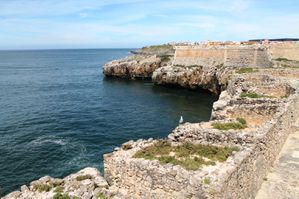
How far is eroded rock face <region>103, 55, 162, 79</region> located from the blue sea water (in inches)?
356

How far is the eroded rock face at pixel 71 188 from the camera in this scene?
15.4 metres

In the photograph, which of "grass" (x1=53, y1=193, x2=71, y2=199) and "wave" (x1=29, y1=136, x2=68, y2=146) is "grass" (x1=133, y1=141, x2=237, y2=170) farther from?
"wave" (x1=29, y1=136, x2=68, y2=146)

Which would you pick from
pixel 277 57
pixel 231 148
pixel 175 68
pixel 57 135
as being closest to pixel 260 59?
pixel 277 57

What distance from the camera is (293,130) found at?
82.5ft

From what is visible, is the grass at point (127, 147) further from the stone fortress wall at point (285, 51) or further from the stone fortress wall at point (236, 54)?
the stone fortress wall at point (285, 51)

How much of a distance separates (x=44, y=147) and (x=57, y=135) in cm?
517

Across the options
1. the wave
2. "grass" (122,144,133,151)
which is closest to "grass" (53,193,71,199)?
"grass" (122,144,133,151)

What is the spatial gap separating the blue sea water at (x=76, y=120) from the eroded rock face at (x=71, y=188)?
45.1 feet

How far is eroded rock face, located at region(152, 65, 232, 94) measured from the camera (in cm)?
6850

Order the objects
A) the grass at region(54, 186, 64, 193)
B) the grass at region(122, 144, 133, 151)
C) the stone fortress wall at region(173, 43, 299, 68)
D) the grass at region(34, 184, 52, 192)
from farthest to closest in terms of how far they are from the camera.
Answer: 1. the stone fortress wall at region(173, 43, 299, 68)
2. the grass at region(122, 144, 133, 151)
3. the grass at region(34, 184, 52, 192)
4. the grass at region(54, 186, 64, 193)

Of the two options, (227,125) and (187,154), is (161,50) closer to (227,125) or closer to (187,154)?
(227,125)

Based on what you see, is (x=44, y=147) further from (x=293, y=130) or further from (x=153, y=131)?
(x=293, y=130)

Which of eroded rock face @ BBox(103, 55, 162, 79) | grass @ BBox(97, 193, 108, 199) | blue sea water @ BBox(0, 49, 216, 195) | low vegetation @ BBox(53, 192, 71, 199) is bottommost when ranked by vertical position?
blue sea water @ BBox(0, 49, 216, 195)


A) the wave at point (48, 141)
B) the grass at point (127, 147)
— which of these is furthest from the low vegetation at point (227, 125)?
the wave at point (48, 141)
